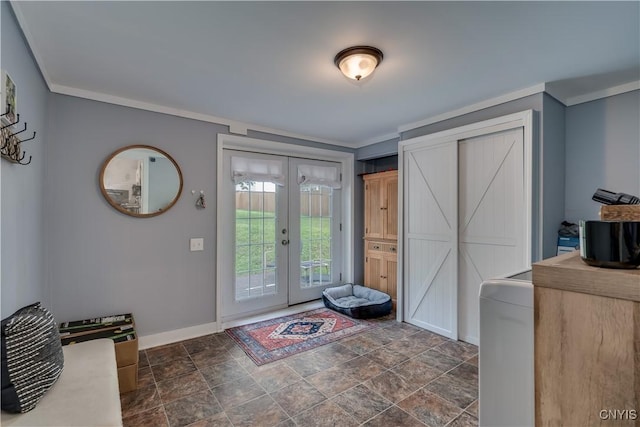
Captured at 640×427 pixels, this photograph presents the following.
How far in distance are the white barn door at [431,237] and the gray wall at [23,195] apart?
11.0 feet

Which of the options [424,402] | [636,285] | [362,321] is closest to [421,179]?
[362,321]

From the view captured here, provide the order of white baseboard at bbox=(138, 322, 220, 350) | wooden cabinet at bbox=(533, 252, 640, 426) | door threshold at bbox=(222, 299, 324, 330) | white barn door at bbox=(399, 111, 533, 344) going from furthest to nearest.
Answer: door threshold at bbox=(222, 299, 324, 330)
white baseboard at bbox=(138, 322, 220, 350)
white barn door at bbox=(399, 111, 533, 344)
wooden cabinet at bbox=(533, 252, 640, 426)

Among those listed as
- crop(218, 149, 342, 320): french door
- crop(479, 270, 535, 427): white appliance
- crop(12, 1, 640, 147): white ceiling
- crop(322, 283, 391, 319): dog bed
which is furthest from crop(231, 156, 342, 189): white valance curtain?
crop(479, 270, 535, 427): white appliance

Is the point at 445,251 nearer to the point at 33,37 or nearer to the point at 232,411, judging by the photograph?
the point at 232,411

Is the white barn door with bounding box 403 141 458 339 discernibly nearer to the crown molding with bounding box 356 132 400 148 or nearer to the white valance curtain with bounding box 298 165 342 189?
the crown molding with bounding box 356 132 400 148

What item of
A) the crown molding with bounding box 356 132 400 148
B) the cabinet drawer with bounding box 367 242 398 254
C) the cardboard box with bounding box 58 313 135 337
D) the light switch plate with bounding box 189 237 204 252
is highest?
the crown molding with bounding box 356 132 400 148

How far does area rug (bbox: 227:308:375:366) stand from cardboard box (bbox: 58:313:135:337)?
41.9 inches

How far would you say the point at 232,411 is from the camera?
2021mm

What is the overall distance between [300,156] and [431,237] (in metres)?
2.07

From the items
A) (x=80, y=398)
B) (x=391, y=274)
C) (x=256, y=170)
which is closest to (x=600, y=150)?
(x=391, y=274)

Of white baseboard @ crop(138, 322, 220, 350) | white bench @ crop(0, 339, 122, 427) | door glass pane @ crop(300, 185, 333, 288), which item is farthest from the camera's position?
door glass pane @ crop(300, 185, 333, 288)

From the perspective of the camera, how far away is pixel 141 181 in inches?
116

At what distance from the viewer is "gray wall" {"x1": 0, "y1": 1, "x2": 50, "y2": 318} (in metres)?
1.58

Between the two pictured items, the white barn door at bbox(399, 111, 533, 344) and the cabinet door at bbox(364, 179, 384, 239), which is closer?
the white barn door at bbox(399, 111, 533, 344)
